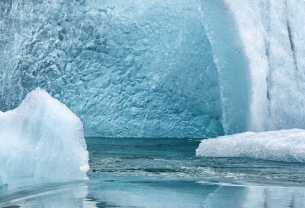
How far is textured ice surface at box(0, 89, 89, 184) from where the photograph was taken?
384cm

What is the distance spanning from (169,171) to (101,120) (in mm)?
3376

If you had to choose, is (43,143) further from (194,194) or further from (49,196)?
(194,194)

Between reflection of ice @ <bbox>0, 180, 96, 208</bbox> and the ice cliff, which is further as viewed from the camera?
the ice cliff

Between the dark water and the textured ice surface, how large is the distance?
19cm

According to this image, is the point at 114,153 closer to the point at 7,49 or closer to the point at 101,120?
the point at 101,120

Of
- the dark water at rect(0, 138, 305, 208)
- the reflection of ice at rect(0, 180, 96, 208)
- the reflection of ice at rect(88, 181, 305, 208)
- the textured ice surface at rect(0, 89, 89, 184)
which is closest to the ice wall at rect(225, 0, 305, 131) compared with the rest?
the dark water at rect(0, 138, 305, 208)

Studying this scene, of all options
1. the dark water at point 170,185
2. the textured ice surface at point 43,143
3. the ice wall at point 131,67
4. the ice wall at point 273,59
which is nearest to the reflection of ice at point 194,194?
the dark water at point 170,185

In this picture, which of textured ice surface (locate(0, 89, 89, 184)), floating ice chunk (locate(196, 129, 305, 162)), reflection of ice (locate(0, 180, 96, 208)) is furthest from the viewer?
floating ice chunk (locate(196, 129, 305, 162))

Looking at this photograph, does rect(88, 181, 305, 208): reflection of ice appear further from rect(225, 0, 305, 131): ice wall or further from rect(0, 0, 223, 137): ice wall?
rect(225, 0, 305, 131): ice wall

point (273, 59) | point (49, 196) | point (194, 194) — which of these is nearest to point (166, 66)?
point (273, 59)

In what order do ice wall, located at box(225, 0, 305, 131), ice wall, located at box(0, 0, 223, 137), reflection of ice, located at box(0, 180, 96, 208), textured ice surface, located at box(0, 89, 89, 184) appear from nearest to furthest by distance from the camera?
reflection of ice, located at box(0, 180, 96, 208), textured ice surface, located at box(0, 89, 89, 184), ice wall, located at box(0, 0, 223, 137), ice wall, located at box(225, 0, 305, 131)

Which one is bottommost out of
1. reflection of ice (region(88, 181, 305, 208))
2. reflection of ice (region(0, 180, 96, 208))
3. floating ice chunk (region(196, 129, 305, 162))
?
reflection of ice (region(0, 180, 96, 208))

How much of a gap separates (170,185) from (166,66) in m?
4.34

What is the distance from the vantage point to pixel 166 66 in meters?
7.95
